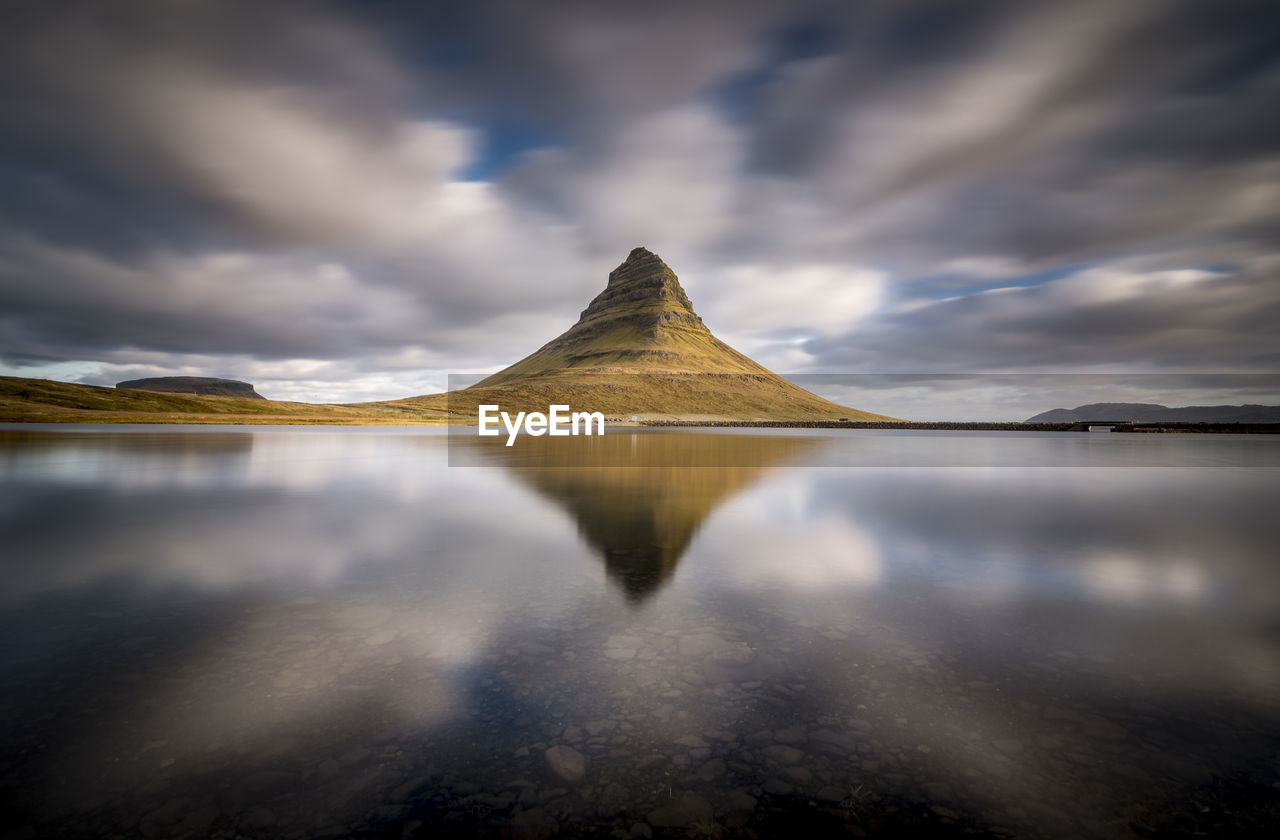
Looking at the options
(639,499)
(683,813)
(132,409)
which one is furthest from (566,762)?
(132,409)

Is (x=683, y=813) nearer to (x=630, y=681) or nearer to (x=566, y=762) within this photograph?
(x=566, y=762)

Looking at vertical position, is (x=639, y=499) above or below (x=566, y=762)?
above

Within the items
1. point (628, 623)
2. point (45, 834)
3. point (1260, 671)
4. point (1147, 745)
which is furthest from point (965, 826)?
point (45, 834)

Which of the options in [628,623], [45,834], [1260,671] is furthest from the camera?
[628,623]

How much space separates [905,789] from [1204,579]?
11.8 metres

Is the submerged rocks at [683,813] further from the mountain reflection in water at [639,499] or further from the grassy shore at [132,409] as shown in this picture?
the grassy shore at [132,409]

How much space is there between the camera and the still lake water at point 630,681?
16.0 ft

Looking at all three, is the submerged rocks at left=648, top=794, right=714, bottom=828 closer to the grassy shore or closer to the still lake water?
the still lake water

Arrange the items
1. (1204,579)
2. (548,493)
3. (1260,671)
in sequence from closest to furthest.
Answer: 1. (1260,671)
2. (1204,579)
3. (548,493)

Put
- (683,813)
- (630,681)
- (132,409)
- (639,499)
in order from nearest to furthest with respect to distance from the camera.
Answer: (683,813)
(630,681)
(639,499)
(132,409)

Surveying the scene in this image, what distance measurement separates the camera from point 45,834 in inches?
174

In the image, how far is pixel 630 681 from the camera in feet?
23.3

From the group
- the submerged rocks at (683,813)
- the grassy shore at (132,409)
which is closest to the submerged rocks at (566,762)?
the submerged rocks at (683,813)

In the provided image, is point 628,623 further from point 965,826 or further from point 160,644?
point 160,644
